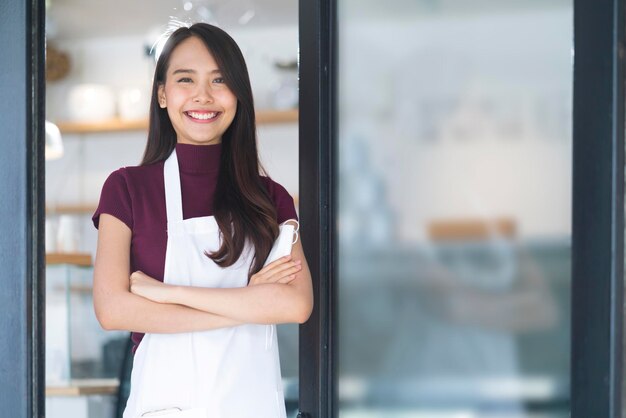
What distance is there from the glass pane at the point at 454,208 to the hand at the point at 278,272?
0.16 meters

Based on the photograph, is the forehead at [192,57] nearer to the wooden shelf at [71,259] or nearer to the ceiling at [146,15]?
the ceiling at [146,15]

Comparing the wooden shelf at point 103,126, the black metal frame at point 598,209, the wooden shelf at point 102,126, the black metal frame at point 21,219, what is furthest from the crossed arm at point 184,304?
the wooden shelf at point 102,126

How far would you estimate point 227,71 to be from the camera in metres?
1.64

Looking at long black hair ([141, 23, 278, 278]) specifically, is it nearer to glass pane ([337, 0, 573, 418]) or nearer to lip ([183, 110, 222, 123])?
lip ([183, 110, 222, 123])

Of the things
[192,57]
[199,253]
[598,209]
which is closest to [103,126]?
[192,57]

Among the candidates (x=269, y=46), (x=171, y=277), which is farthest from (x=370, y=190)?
(x=269, y=46)

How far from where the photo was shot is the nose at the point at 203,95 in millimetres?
1629

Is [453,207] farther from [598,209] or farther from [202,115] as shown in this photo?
[202,115]

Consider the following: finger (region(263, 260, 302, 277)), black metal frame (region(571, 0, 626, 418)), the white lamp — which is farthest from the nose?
the white lamp

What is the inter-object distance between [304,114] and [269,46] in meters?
0.54

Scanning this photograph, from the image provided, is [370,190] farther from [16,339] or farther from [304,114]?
[16,339]

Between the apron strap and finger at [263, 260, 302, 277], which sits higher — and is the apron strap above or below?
above

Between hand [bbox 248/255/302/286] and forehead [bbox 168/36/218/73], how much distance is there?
395 mm

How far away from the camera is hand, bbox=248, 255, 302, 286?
154cm
